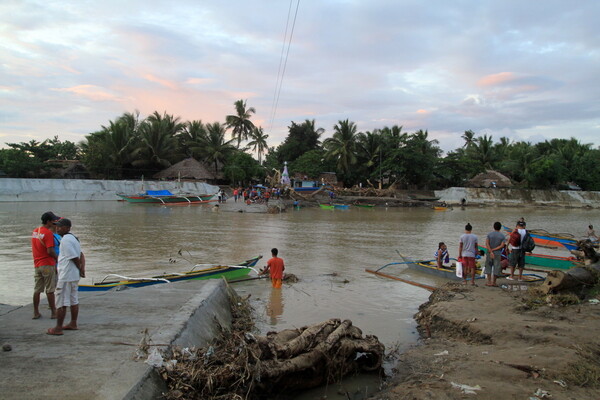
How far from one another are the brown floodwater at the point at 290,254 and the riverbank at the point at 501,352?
2.55 ft

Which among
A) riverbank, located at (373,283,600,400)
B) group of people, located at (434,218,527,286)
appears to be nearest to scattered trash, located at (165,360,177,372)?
riverbank, located at (373,283,600,400)

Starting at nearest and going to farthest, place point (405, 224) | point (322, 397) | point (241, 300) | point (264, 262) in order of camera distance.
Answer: point (322, 397) < point (241, 300) < point (264, 262) < point (405, 224)

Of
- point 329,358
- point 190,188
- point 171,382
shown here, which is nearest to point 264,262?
point 329,358

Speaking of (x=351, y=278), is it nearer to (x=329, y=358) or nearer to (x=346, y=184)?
(x=329, y=358)

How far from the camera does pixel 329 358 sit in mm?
4801

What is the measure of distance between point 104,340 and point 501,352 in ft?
16.6

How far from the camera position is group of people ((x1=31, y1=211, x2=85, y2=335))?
182 inches

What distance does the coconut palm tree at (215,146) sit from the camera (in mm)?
50938

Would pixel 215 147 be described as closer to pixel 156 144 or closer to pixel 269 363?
pixel 156 144

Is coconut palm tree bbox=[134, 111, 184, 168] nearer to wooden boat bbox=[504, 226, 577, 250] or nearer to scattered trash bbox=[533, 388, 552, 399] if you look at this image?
wooden boat bbox=[504, 226, 577, 250]

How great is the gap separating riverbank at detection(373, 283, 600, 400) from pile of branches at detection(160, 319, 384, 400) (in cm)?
63

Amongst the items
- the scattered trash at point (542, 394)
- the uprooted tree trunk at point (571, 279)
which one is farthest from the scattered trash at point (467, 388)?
the uprooted tree trunk at point (571, 279)

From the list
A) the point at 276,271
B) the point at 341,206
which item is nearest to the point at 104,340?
the point at 276,271

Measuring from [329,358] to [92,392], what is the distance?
2.60 meters
